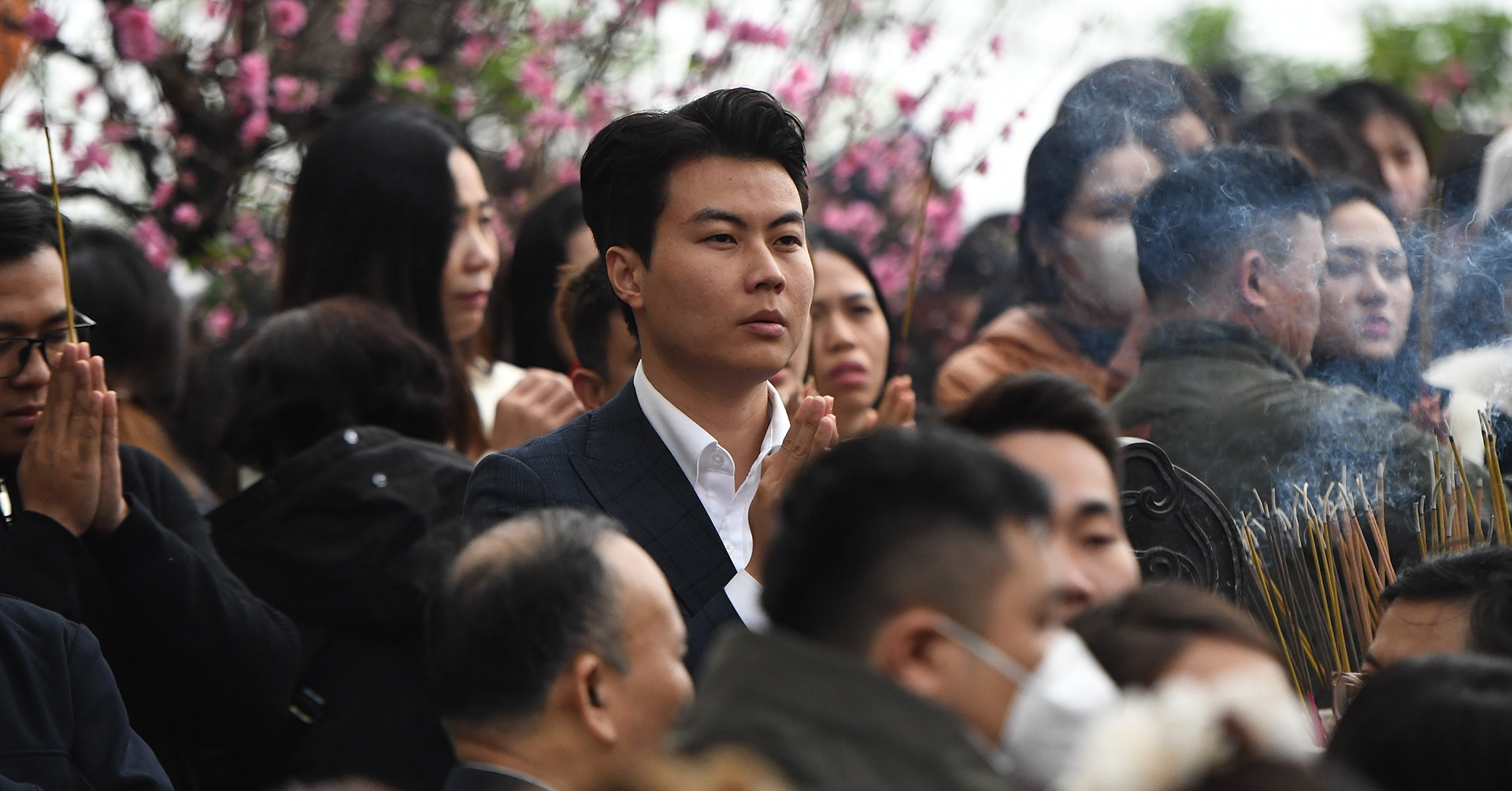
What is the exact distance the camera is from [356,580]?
325 cm

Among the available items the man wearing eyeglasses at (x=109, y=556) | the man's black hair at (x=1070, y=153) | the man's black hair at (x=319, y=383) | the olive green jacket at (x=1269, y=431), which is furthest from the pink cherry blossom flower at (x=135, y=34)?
the olive green jacket at (x=1269, y=431)

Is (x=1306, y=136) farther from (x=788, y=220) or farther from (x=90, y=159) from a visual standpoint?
(x=90, y=159)

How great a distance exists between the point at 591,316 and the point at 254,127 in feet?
8.02

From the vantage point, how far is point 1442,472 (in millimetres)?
3193

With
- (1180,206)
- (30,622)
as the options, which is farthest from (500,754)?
(1180,206)

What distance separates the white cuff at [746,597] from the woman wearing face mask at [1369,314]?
1.74 metres

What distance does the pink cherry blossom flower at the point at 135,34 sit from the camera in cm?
536

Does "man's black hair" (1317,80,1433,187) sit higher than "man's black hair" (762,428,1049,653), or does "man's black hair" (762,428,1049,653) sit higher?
"man's black hair" (1317,80,1433,187)

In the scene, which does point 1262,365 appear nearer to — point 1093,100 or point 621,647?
point 1093,100

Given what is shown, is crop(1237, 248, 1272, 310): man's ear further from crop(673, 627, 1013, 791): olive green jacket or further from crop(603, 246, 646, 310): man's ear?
crop(673, 627, 1013, 791): olive green jacket

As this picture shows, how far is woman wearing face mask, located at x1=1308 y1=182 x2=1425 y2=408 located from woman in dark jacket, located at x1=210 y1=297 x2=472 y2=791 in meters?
1.98

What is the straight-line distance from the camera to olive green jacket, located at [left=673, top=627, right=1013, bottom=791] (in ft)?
5.02

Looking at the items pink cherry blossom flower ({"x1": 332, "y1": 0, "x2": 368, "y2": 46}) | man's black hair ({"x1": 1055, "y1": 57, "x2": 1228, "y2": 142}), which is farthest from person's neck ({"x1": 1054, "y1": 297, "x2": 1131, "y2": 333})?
pink cherry blossom flower ({"x1": 332, "y1": 0, "x2": 368, "y2": 46})

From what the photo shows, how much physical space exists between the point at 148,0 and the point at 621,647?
4.57m
